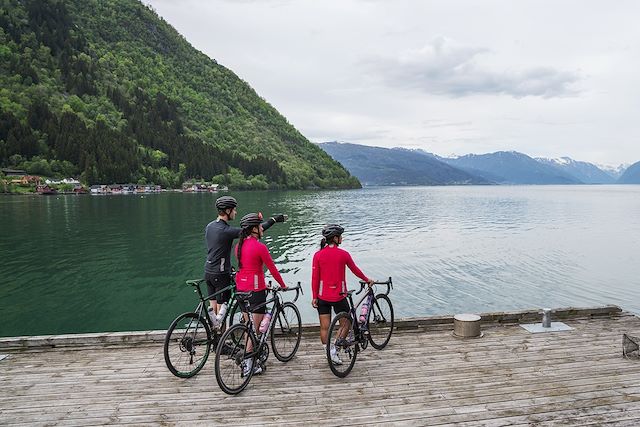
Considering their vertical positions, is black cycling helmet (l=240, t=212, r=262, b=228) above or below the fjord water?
above

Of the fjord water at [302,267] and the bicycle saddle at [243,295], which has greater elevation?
the bicycle saddle at [243,295]

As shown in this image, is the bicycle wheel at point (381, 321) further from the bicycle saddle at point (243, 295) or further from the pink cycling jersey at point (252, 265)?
the bicycle saddle at point (243, 295)

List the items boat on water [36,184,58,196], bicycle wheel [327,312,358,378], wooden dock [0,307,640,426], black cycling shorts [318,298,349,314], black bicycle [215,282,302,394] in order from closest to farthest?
wooden dock [0,307,640,426]
black bicycle [215,282,302,394]
bicycle wheel [327,312,358,378]
black cycling shorts [318,298,349,314]
boat on water [36,184,58,196]

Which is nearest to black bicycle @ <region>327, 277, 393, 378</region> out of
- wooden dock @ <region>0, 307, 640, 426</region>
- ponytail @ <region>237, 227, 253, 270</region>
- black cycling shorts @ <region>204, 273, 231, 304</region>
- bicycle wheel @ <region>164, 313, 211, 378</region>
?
wooden dock @ <region>0, 307, 640, 426</region>

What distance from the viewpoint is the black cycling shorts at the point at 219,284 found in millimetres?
7902

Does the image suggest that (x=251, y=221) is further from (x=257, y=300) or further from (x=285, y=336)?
(x=285, y=336)

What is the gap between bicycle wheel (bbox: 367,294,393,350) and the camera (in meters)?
9.04

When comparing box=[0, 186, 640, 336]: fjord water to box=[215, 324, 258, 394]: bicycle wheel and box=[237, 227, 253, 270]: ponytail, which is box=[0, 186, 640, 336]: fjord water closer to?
box=[215, 324, 258, 394]: bicycle wheel

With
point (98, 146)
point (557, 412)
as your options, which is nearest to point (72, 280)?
point (557, 412)

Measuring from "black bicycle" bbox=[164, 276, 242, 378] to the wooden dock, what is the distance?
0.74ft

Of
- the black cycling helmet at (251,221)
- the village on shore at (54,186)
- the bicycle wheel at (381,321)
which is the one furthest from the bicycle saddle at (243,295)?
the village on shore at (54,186)

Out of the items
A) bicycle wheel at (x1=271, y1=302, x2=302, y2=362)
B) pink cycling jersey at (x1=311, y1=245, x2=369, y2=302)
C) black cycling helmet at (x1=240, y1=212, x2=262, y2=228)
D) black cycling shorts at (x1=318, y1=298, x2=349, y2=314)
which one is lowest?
bicycle wheel at (x1=271, y1=302, x2=302, y2=362)

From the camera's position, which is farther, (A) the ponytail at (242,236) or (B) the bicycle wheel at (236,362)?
(A) the ponytail at (242,236)

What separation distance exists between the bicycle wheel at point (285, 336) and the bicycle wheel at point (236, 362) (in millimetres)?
927
